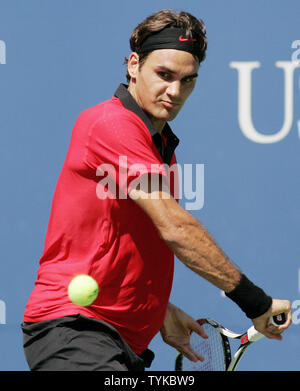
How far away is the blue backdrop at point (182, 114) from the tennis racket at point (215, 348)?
40.4 inches

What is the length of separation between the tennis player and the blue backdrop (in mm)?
1516

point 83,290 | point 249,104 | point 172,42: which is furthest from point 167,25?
point 249,104

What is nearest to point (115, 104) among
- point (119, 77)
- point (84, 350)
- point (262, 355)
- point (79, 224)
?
point (79, 224)

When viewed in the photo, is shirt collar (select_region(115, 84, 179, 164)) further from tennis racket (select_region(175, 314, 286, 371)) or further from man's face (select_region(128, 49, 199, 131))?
tennis racket (select_region(175, 314, 286, 371))

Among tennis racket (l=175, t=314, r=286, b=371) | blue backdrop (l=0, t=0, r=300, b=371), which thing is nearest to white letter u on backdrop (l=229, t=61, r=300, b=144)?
blue backdrop (l=0, t=0, r=300, b=371)

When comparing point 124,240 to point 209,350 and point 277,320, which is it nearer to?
point 277,320

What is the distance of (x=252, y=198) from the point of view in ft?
14.2

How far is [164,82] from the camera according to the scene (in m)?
2.72

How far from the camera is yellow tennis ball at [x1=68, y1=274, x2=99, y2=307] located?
2.43 m

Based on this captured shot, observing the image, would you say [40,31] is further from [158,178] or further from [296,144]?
[158,178]

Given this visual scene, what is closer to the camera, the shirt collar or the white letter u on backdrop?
the shirt collar

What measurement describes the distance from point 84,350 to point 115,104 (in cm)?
75

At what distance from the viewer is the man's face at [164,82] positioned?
272 cm

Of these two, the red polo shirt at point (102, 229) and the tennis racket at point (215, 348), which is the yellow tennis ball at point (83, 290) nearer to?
the red polo shirt at point (102, 229)
